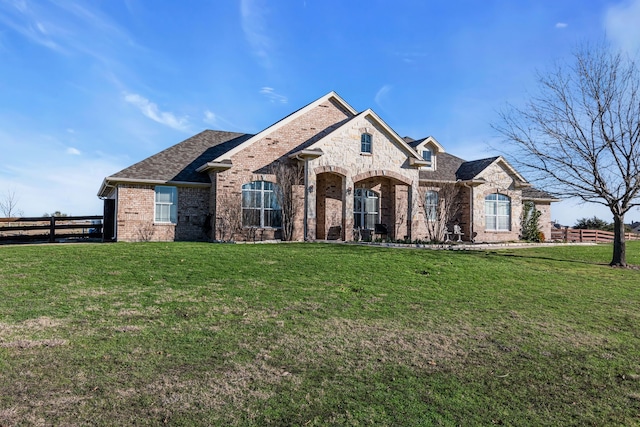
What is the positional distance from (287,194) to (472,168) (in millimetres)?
13124

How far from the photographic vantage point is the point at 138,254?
13.9 meters

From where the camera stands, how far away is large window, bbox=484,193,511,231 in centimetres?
2855

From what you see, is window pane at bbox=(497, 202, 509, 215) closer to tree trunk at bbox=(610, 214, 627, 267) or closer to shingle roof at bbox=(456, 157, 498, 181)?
shingle roof at bbox=(456, 157, 498, 181)

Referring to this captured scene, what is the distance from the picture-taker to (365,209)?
2534 centimetres

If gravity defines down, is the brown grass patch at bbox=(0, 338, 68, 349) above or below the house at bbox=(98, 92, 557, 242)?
below

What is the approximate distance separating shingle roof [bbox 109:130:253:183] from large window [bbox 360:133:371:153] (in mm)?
7252

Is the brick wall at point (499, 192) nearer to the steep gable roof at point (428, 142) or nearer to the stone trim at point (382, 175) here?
the steep gable roof at point (428, 142)

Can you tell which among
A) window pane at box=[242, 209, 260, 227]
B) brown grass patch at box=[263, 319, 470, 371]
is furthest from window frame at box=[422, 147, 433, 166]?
brown grass patch at box=[263, 319, 470, 371]

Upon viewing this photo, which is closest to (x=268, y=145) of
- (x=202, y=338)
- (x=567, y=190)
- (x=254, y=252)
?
(x=254, y=252)

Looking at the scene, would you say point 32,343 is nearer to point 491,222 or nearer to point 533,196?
point 491,222

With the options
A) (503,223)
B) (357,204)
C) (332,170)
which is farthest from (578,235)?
(332,170)

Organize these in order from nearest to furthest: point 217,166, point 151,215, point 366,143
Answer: point 217,166, point 151,215, point 366,143

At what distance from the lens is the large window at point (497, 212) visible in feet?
93.7

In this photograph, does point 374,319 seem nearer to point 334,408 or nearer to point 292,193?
point 334,408
